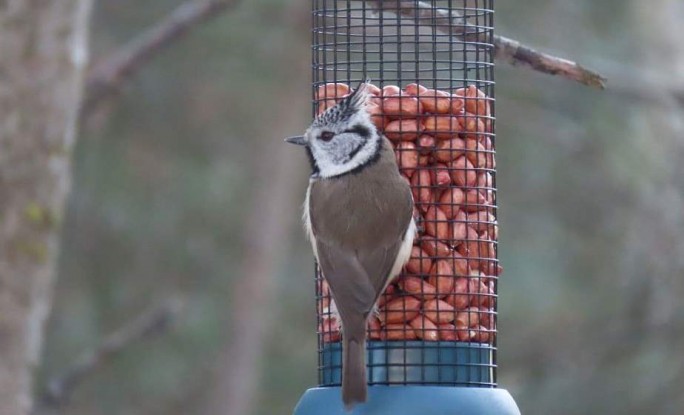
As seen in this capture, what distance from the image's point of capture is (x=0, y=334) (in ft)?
25.6

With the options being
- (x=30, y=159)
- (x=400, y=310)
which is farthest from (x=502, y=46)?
(x=30, y=159)

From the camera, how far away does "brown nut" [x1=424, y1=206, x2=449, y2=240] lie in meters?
6.40

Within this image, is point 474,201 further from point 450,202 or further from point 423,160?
point 423,160

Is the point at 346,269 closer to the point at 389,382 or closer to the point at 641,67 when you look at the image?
the point at 389,382

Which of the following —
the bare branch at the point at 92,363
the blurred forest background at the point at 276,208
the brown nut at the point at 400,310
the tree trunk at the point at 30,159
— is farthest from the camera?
the blurred forest background at the point at 276,208

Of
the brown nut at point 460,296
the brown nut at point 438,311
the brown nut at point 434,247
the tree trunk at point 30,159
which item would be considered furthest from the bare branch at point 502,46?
the tree trunk at point 30,159

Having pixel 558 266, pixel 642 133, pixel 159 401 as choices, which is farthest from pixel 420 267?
pixel 159 401

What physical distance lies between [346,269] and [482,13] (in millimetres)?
1496

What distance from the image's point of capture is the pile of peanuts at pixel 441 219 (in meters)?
6.30

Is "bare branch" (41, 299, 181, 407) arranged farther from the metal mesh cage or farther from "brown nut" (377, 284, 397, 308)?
"brown nut" (377, 284, 397, 308)

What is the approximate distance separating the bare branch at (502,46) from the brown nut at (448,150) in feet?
1.46

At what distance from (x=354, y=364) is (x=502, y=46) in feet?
5.23

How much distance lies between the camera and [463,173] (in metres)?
6.45

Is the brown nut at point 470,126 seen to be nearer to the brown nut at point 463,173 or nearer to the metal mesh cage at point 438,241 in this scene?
the metal mesh cage at point 438,241
